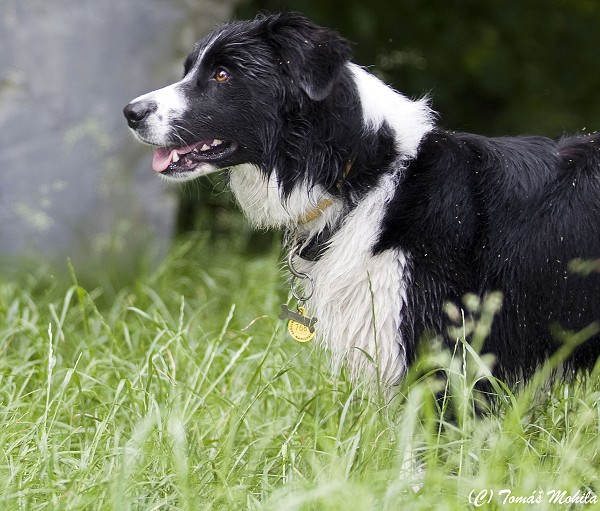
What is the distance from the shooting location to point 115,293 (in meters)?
4.68

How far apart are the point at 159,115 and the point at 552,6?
416cm

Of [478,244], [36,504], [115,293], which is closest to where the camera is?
[36,504]

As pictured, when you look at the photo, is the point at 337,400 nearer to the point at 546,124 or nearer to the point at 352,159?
the point at 352,159

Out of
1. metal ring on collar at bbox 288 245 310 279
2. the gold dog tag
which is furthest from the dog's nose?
the gold dog tag

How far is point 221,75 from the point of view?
9.52 ft

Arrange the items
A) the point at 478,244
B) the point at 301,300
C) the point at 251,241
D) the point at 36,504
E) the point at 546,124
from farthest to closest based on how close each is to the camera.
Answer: the point at 251,241 → the point at 546,124 → the point at 301,300 → the point at 478,244 → the point at 36,504

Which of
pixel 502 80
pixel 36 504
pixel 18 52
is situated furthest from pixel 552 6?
pixel 36 504

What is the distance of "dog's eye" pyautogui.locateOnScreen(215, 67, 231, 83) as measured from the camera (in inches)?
114

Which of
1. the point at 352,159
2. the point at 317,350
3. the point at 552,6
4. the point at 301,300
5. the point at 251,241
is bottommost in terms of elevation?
the point at 251,241

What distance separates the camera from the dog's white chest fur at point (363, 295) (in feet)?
8.76

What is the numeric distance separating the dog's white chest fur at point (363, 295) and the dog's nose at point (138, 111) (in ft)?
2.39

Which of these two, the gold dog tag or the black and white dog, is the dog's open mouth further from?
the gold dog tag

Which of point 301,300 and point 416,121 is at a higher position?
point 416,121

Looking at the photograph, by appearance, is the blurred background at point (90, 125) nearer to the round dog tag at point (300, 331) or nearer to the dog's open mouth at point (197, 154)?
the dog's open mouth at point (197, 154)
